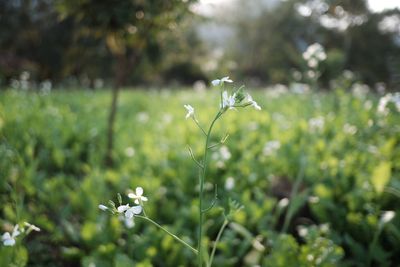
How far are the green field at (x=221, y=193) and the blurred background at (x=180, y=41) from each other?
0.79m

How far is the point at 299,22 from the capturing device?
2458 centimetres

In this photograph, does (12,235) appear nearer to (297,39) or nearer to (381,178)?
(381,178)

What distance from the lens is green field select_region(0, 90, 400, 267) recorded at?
7.44 feet

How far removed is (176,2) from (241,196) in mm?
1703

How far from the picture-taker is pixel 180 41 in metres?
7.71

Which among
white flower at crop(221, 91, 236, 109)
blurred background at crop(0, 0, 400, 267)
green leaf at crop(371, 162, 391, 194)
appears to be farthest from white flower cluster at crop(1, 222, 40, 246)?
green leaf at crop(371, 162, 391, 194)

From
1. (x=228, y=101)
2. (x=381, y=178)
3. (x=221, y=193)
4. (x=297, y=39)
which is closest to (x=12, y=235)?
(x=228, y=101)

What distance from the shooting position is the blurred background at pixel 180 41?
3.41m

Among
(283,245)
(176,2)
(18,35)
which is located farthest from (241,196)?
(18,35)

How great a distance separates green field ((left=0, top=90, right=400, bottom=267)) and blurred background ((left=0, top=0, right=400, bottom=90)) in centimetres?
79

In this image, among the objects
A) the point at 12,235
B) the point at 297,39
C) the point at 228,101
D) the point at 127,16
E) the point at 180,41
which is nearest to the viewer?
the point at 228,101

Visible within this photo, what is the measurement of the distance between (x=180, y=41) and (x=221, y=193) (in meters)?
5.24

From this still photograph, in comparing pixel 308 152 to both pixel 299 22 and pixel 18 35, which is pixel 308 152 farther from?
pixel 299 22

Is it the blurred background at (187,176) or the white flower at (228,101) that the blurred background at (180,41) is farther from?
the white flower at (228,101)
